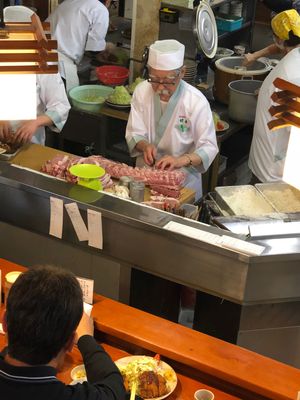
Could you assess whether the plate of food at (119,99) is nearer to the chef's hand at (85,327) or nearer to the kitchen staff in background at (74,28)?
the kitchen staff in background at (74,28)

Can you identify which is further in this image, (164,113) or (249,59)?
(249,59)

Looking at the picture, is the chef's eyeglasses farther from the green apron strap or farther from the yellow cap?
the yellow cap

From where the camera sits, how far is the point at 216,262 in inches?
148

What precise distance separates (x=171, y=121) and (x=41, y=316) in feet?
9.86

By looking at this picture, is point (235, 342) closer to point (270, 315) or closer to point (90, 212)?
point (270, 315)

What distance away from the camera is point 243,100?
21.4 feet

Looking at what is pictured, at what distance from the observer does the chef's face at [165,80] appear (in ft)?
16.3

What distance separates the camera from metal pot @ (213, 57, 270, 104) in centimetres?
683

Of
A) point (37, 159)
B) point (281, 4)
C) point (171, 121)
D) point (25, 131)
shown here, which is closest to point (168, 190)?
point (171, 121)

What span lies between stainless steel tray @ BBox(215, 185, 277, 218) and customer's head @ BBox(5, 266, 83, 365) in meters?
1.95

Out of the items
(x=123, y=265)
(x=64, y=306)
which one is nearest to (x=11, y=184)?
(x=123, y=265)

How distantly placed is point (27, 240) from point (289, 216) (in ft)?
5.71

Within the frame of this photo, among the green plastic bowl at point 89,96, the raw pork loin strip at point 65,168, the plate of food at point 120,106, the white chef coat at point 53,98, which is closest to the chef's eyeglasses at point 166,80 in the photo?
the raw pork loin strip at point 65,168

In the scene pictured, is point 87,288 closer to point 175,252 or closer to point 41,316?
point 175,252
